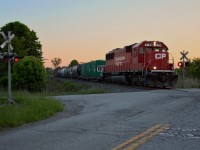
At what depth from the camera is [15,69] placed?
44781 millimetres

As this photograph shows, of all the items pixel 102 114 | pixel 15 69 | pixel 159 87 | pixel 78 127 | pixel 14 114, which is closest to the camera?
pixel 78 127

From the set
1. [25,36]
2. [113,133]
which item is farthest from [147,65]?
[25,36]

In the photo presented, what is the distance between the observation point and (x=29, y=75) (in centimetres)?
4416

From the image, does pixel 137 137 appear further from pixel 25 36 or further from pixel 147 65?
pixel 25 36

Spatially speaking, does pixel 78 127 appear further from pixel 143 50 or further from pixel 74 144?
pixel 143 50

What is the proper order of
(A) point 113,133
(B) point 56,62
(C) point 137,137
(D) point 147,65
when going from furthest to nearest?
(B) point 56,62
(D) point 147,65
(A) point 113,133
(C) point 137,137

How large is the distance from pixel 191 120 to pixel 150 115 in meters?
2.02

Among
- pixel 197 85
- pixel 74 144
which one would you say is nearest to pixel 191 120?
pixel 74 144

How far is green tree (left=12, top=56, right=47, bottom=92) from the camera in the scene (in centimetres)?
4406

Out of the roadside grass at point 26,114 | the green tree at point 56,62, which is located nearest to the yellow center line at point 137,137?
the roadside grass at point 26,114

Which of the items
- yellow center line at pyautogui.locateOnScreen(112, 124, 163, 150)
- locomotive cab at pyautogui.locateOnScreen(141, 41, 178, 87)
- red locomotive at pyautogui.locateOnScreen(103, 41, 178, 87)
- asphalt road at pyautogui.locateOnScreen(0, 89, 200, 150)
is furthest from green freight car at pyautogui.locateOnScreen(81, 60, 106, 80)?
yellow center line at pyautogui.locateOnScreen(112, 124, 163, 150)

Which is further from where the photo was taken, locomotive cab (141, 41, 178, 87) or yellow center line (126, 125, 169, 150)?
locomotive cab (141, 41, 178, 87)

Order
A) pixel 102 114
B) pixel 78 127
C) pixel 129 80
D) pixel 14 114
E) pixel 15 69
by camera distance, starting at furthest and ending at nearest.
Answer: pixel 15 69, pixel 129 80, pixel 102 114, pixel 14 114, pixel 78 127

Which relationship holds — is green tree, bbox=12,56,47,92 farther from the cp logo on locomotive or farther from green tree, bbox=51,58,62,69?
green tree, bbox=51,58,62,69
